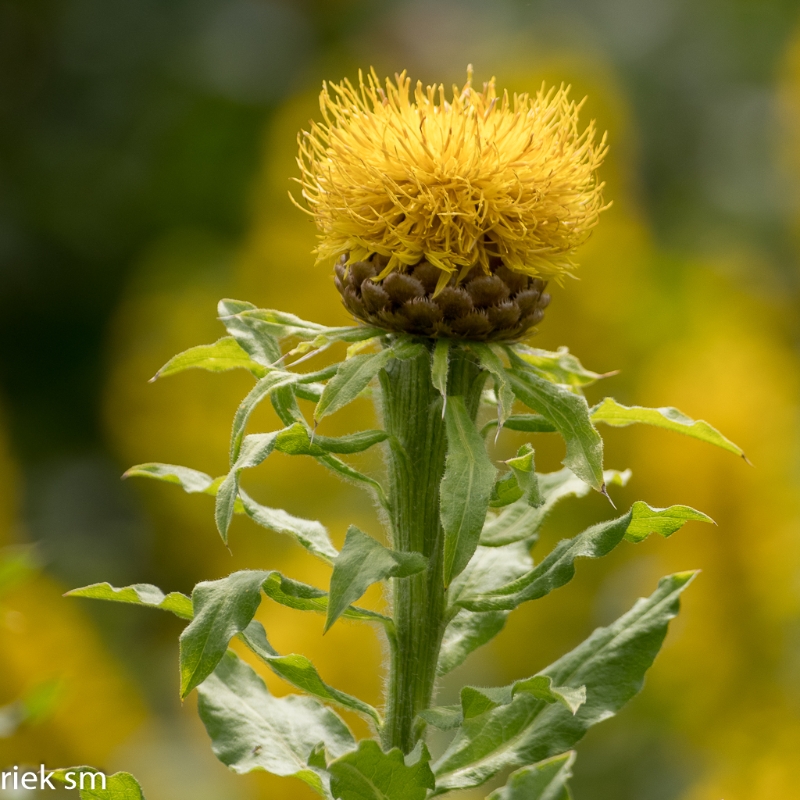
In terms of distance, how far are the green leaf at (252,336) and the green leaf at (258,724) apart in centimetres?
39

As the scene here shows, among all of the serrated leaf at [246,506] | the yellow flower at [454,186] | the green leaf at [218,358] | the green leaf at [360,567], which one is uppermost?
the yellow flower at [454,186]

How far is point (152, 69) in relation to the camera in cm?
446

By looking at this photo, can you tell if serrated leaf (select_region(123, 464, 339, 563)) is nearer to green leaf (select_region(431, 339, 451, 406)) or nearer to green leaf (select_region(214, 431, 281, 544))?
green leaf (select_region(214, 431, 281, 544))

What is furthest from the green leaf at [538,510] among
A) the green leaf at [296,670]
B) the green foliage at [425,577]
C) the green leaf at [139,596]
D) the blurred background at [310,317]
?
the blurred background at [310,317]

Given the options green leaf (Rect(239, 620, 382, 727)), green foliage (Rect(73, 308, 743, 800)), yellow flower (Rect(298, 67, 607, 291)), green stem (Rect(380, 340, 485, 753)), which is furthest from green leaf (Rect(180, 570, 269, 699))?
yellow flower (Rect(298, 67, 607, 291))

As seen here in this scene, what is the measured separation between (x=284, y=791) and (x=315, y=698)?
1.31m

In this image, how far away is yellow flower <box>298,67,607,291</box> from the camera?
3.80 feet

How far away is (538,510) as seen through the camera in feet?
4.19

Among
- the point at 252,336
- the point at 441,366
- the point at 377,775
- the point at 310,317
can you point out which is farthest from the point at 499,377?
the point at 310,317

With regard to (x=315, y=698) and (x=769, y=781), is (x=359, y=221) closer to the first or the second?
(x=315, y=698)

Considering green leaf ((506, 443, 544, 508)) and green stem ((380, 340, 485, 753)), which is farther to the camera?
green stem ((380, 340, 485, 753))

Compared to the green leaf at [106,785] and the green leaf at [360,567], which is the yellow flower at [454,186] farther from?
the green leaf at [106,785]

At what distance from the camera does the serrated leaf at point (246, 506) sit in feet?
3.94

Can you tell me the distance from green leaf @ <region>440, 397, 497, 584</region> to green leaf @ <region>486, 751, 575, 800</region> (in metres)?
0.31
